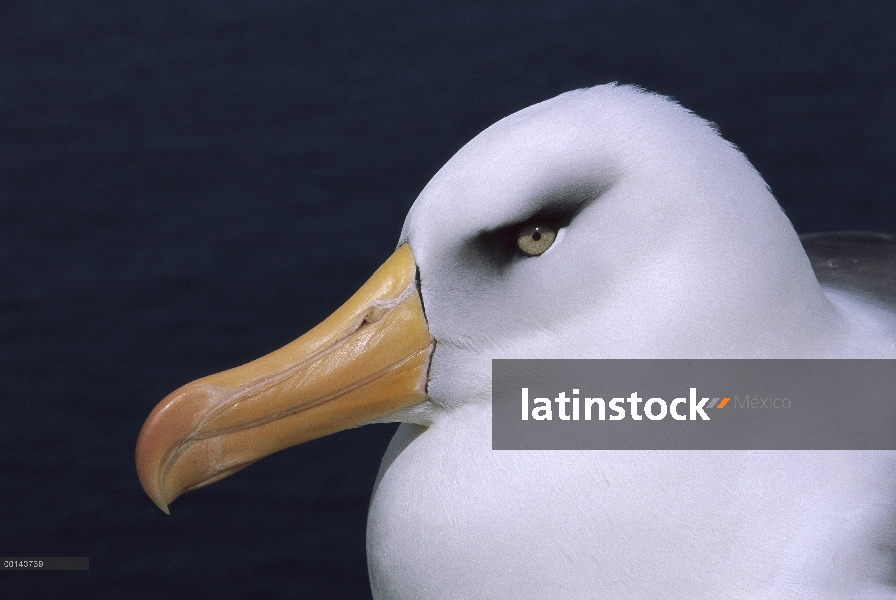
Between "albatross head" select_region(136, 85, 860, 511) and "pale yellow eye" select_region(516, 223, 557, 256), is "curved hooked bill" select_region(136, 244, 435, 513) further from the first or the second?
"pale yellow eye" select_region(516, 223, 557, 256)

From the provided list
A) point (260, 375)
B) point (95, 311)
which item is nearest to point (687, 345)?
point (260, 375)

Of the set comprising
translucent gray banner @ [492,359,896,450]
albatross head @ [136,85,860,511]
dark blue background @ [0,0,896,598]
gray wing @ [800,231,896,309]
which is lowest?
translucent gray banner @ [492,359,896,450]

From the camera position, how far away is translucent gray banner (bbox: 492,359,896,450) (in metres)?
3.06

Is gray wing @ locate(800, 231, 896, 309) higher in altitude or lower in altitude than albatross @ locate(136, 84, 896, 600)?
higher

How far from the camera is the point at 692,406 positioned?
3043 mm

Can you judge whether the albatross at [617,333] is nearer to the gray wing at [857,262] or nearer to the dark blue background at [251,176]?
the gray wing at [857,262]

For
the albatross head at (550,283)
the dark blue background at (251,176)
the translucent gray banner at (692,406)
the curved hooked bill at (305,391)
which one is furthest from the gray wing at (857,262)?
the dark blue background at (251,176)

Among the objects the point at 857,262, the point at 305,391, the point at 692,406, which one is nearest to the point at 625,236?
the point at 692,406

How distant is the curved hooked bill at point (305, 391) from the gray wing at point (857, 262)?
1641mm

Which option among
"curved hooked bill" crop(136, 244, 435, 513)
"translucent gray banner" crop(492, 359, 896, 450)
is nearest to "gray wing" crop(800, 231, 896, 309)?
"translucent gray banner" crop(492, 359, 896, 450)

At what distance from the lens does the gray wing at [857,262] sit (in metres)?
4.23

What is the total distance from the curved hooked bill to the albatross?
0.01 m

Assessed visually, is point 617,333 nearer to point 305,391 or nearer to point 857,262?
point 305,391

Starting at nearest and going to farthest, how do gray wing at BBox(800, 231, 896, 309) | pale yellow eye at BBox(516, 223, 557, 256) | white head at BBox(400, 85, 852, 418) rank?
white head at BBox(400, 85, 852, 418) → pale yellow eye at BBox(516, 223, 557, 256) → gray wing at BBox(800, 231, 896, 309)
